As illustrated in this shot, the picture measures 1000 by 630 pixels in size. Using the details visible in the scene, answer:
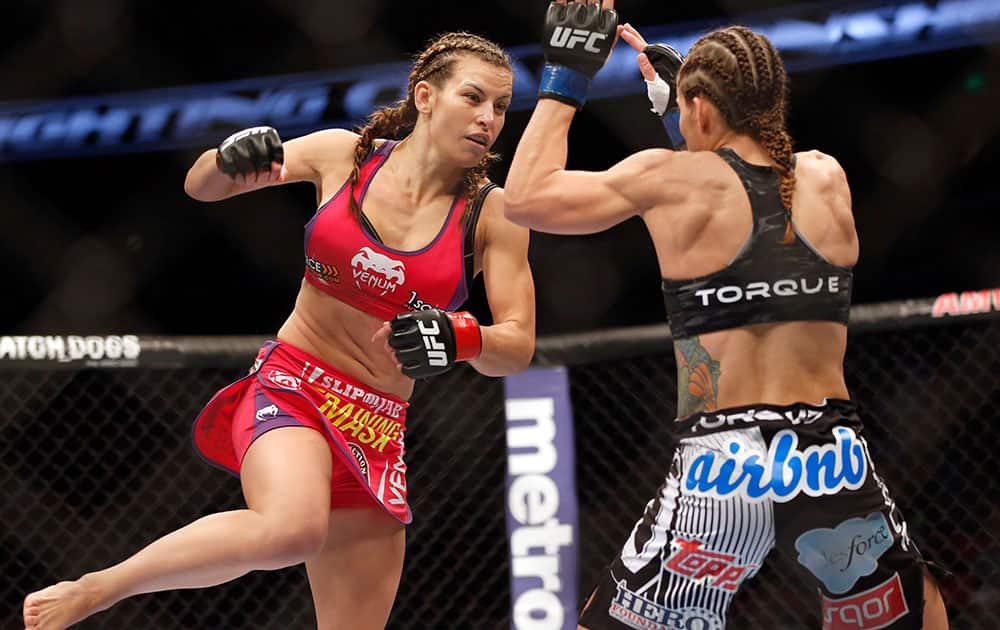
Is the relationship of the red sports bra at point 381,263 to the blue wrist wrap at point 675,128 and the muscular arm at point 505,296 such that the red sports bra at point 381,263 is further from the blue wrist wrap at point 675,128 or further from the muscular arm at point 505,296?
the blue wrist wrap at point 675,128

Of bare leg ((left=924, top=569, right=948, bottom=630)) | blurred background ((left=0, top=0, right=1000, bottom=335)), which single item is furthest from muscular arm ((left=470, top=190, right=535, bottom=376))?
blurred background ((left=0, top=0, right=1000, bottom=335))

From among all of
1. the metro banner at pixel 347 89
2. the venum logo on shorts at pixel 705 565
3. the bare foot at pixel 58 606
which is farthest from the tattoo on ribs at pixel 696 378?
the metro banner at pixel 347 89

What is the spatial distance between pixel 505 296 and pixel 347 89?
170 centimetres

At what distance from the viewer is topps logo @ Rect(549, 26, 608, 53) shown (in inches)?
65.0

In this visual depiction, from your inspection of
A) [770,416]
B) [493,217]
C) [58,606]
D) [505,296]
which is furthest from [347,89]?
[770,416]

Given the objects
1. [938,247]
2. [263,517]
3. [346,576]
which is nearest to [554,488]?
[346,576]

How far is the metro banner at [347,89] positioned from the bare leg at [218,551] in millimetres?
1778

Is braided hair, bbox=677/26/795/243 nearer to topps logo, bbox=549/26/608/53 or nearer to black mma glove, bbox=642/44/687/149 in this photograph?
topps logo, bbox=549/26/608/53

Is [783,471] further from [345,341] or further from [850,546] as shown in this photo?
[345,341]

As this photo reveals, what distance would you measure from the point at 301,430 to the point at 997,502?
2789mm

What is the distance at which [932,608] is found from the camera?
154cm

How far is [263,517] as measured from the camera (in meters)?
1.74

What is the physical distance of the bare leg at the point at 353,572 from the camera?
197cm

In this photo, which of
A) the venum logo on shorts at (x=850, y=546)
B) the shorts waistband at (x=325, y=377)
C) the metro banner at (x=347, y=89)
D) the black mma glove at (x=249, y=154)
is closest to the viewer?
the venum logo on shorts at (x=850, y=546)
